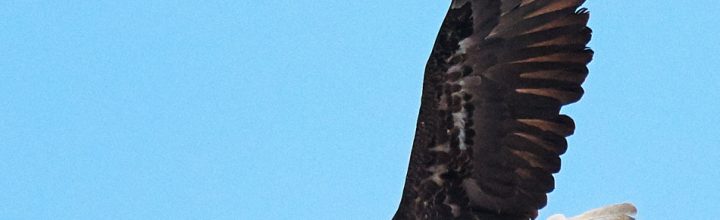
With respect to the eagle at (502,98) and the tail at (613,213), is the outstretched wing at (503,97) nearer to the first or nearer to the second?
the eagle at (502,98)

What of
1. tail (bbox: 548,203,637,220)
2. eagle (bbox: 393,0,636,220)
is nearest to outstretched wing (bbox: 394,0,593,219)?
eagle (bbox: 393,0,636,220)

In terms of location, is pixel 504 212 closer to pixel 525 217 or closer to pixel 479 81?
pixel 525 217

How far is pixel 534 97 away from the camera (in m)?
11.9

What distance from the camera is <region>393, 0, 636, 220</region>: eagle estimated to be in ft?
38.5

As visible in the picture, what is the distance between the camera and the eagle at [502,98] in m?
11.7

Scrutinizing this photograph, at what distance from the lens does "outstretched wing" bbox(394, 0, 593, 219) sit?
1173 centimetres

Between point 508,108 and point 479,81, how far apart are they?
351mm

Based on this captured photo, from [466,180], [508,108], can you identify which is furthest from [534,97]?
[466,180]

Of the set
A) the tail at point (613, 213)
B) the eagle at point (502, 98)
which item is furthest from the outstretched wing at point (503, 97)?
the tail at point (613, 213)

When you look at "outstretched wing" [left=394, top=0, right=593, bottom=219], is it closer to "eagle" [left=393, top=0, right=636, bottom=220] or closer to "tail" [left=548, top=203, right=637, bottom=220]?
"eagle" [left=393, top=0, right=636, bottom=220]

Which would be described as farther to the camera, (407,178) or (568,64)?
(407,178)

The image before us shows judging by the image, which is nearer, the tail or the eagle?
the eagle

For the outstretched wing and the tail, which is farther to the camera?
the tail

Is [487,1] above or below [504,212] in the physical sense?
above
